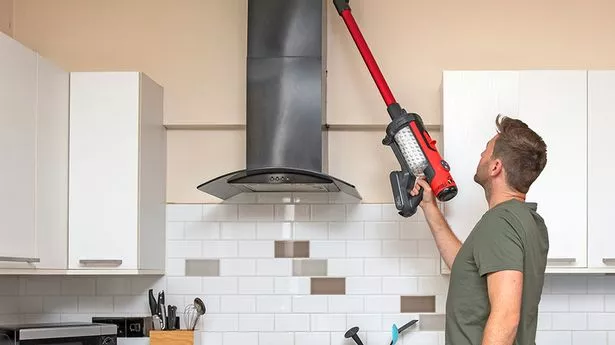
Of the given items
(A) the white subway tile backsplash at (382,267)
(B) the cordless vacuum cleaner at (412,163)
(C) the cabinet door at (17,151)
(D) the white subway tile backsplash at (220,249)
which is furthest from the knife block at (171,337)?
(B) the cordless vacuum cleaner at (412,163)

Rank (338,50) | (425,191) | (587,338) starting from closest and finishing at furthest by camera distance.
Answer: (425,191), (587,338), (338,50)

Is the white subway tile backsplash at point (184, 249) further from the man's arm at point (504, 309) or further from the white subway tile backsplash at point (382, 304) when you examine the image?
the man's arm at point (504, 309)

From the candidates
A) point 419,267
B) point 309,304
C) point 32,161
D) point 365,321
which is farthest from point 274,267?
point 32,161

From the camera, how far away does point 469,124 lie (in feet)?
12.2

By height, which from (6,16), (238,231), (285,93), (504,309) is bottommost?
(504,309)

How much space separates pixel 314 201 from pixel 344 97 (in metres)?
0.47

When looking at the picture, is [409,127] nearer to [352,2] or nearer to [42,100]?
[352,2]

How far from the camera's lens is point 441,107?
3.94 meters

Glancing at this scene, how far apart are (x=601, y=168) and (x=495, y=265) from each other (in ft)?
3.43

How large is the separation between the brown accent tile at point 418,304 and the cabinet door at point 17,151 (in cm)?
155

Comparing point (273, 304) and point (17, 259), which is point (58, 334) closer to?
point (17, 259)

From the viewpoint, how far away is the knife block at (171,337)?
385 centimetres

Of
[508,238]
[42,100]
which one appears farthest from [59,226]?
[508,238]

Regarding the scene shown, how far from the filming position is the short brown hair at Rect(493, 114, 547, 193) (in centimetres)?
310
